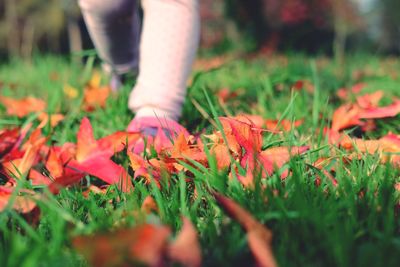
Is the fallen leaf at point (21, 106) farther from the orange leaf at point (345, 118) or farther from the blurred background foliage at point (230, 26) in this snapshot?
the blurred background foliage at point (230, 26)

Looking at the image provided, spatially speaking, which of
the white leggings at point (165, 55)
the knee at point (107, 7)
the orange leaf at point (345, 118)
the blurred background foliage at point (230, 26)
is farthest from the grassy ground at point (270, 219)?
the blurred background foliage at point (230, 26)

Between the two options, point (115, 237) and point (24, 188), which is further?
point (24, 188)

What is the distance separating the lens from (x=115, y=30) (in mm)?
1697

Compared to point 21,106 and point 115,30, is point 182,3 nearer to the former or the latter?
point 115,30

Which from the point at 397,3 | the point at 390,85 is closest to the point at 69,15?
the point at 390,85

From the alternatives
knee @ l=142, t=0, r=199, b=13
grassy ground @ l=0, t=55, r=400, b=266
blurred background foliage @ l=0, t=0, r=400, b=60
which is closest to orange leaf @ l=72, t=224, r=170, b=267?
grassy ground @ l=0, t=55, r=400, b=266

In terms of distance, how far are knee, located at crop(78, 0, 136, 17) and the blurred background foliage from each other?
28.8ft

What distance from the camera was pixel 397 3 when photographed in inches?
1231

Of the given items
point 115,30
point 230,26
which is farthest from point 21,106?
point 230,26

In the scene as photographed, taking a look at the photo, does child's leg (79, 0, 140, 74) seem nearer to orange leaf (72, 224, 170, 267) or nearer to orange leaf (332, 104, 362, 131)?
orange leaf (332, 104, 362, 131)

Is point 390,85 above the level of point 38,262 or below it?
below

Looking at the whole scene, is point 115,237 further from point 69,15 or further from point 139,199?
point 69,15

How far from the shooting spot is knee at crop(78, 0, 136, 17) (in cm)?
148

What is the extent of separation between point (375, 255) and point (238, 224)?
0.18 metres
